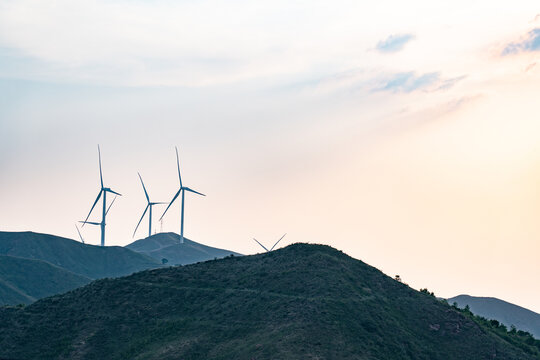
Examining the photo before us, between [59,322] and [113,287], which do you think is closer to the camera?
[59,322]

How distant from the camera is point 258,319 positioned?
412ft

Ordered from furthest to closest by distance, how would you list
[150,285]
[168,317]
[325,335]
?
[150,285], [168,317], [325,335]

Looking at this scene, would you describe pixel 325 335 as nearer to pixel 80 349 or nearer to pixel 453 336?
pixel 453 336

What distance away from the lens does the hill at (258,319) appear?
117312mm

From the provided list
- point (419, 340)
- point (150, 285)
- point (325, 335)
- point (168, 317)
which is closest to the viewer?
point (325, 335)

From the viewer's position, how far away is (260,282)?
142m

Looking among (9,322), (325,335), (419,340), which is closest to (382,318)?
(419,340)

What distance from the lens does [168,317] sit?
136000mm

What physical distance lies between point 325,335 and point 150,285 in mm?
47891

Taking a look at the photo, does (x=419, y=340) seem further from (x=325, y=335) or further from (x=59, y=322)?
(x=59, y=322)

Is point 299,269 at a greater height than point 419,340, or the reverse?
point 299,269

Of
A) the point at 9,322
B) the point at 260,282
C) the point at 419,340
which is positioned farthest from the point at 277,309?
the point at 9,322

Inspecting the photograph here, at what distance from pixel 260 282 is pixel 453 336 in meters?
36.2

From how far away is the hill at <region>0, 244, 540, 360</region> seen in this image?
385 feet
